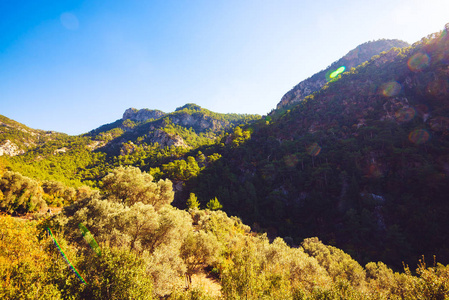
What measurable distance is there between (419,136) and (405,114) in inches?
673

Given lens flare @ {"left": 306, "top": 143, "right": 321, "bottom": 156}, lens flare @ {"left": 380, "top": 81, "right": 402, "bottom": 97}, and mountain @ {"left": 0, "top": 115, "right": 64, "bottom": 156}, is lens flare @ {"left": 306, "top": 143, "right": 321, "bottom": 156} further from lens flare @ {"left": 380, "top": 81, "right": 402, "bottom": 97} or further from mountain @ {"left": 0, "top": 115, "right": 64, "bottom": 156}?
mountain @ {"left": 0, "top": 115, "right": 64, "bottom": 156}

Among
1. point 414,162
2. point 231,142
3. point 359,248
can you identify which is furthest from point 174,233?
point 231,142

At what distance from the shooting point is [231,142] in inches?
3878

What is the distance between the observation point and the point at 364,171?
61.1m

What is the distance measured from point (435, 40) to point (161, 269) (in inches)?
5432

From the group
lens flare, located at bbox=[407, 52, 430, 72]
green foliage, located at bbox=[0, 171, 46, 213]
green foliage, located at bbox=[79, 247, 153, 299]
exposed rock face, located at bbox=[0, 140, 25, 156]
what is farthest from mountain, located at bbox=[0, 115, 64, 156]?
lens flare, located at bbox=[407, 52, 430, 72]

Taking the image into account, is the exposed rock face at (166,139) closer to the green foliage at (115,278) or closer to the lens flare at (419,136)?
the lens flare at (419,136)

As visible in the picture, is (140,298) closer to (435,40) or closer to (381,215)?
(381,215)

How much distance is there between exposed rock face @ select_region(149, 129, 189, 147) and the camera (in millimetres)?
153125

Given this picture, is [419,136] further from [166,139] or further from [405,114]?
[166,139]

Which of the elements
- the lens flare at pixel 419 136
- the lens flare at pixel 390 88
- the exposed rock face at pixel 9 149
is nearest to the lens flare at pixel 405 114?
the lens flare at pixel 419 136

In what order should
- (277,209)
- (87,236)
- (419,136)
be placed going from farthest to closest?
(277,209) < (419,136) < (87,236)

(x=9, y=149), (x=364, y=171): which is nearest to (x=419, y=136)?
(x=364, y=171)

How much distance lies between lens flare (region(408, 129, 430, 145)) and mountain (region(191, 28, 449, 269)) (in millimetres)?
227
